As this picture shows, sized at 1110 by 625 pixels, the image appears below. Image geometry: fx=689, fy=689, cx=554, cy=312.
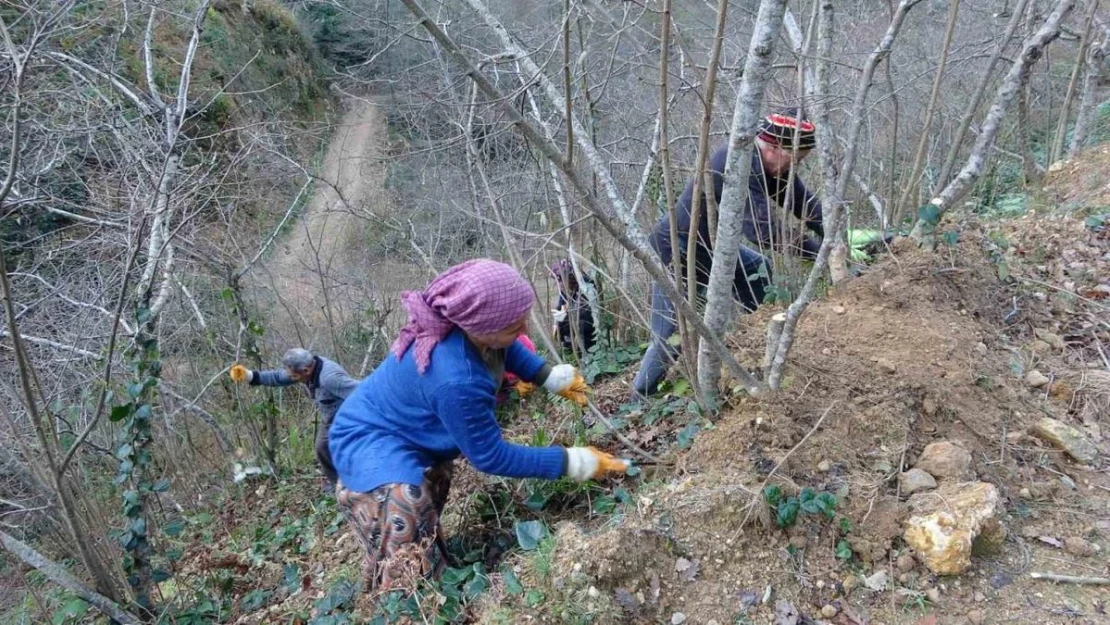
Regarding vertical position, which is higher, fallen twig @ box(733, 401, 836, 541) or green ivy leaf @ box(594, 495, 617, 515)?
fallen twig @ box(733, 401, 836, 541)

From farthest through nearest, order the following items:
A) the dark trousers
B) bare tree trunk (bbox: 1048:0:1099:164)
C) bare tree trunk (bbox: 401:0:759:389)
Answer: bare tree trunk (bbox: 1048:0:1099:164) < the dark trousers < bare tree trunk (bbox: 401:0:759:389)

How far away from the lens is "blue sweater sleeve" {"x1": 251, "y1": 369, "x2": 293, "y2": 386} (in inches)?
161

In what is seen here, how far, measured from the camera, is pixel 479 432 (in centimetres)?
245

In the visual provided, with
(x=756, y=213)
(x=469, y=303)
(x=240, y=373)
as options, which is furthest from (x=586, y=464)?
(x=240, y=373)

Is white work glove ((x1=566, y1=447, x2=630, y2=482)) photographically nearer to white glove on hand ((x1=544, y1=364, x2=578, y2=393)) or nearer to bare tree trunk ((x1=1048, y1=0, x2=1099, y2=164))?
white glove on hand ((x1=544, y1=364, x2=578, y2=393))

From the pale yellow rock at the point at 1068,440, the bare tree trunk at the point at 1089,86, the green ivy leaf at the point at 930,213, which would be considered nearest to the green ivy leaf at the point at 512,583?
the pale yellow rock at the point at 1068,440

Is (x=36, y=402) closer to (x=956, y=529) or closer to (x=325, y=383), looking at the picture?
(x=325, y=383)

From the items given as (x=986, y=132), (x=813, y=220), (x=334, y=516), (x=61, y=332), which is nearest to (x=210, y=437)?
(x=61, y=332)

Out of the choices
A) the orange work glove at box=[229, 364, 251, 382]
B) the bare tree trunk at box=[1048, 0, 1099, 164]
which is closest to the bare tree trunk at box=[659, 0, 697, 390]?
the orange work glove at box=[229, 364, 251, 382]

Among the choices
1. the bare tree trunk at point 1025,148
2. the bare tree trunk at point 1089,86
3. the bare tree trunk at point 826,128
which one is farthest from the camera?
the bare tree trunk at point 1089,86

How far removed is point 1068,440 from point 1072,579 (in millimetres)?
691

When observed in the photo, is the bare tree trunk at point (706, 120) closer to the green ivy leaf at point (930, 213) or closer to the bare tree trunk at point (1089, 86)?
the green ivy leaf at point (930, 213)

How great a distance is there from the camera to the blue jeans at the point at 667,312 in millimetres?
3510

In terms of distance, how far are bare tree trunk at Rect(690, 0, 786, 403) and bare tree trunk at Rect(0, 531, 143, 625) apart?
2.51 m
